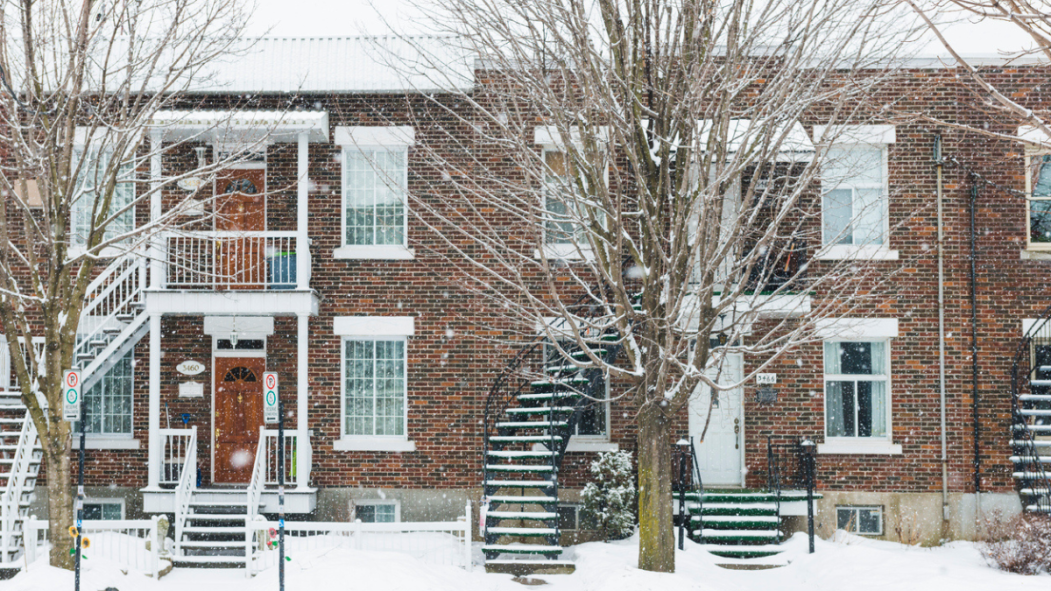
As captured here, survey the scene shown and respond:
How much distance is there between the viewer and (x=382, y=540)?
13.3 meters

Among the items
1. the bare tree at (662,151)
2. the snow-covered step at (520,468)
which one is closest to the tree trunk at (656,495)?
the bare tree at (662,151)

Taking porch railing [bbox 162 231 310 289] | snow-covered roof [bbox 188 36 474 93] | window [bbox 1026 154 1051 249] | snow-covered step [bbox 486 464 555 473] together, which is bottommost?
snow-covered step [bbox 486 464 555 473]

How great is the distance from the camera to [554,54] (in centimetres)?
1019

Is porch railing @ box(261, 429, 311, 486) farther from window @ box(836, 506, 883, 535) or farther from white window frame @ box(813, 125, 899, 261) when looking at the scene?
white window frame @ box(813, 125, 899, 261)

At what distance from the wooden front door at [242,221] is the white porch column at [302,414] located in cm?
106

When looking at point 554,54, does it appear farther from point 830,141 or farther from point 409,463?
point 409,463

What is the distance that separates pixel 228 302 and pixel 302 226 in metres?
1.59

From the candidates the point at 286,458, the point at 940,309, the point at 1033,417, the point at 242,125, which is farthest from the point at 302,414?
→ the point at 1033,417

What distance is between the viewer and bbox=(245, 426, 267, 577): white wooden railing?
1184cm

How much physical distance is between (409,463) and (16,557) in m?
5.67

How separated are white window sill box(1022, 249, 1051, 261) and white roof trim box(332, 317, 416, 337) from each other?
999 centimetres

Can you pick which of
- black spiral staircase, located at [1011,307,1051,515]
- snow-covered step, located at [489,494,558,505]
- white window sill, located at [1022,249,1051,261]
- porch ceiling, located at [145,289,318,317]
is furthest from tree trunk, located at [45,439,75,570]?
white window sill, located at [1022,249,1051,261]

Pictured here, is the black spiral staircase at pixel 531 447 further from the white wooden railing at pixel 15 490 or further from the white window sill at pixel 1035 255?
the white window sill at pixel 1035 255

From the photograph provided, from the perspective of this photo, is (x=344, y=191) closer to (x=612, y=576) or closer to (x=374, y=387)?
(x=374, y=387)
